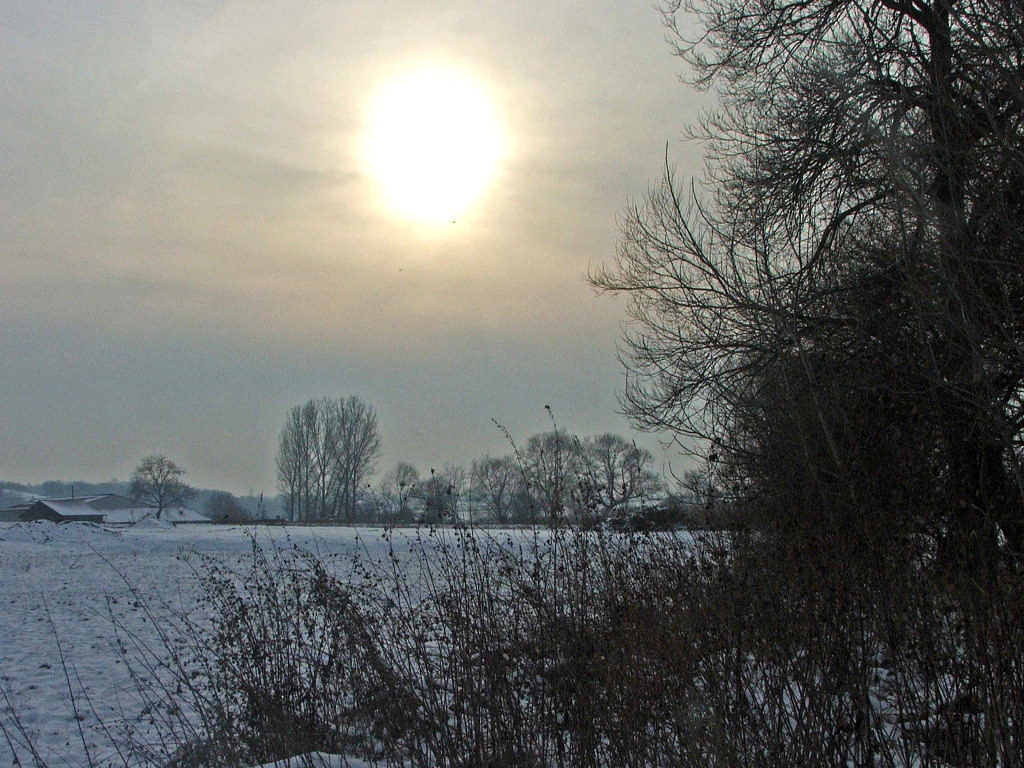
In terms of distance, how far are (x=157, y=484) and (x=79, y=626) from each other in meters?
87.4

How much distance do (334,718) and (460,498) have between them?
5.52 feet

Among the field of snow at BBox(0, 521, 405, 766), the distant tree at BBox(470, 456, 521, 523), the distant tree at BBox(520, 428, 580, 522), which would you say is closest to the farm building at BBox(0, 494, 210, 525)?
the field of snow at BBox(0, 521, 405, 766)

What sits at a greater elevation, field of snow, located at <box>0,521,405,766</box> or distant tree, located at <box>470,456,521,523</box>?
distant tree, located at <box>470,456,521,523</box>

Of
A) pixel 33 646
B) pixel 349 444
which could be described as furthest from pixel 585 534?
pixel 349 444

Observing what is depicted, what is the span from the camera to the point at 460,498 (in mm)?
5559

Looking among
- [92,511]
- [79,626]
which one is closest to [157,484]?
[92,511]

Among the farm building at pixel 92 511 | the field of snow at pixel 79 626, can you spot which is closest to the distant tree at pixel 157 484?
the farm building at pixel 92 511

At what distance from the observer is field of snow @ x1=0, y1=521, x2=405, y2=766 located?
676cm

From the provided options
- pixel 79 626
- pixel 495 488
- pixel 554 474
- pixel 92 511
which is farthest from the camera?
pixel 92 511

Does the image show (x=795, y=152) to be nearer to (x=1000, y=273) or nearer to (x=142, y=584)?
(x=1000, y=273)

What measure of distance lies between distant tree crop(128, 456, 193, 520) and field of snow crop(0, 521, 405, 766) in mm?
67824

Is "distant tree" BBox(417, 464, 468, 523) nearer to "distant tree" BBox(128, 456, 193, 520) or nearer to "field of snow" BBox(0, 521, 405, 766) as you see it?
"field of snow" BBox(0, 521, 405, 766)

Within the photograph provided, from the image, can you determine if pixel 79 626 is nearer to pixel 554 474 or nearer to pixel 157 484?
pixel 554 474

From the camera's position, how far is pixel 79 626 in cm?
1164
